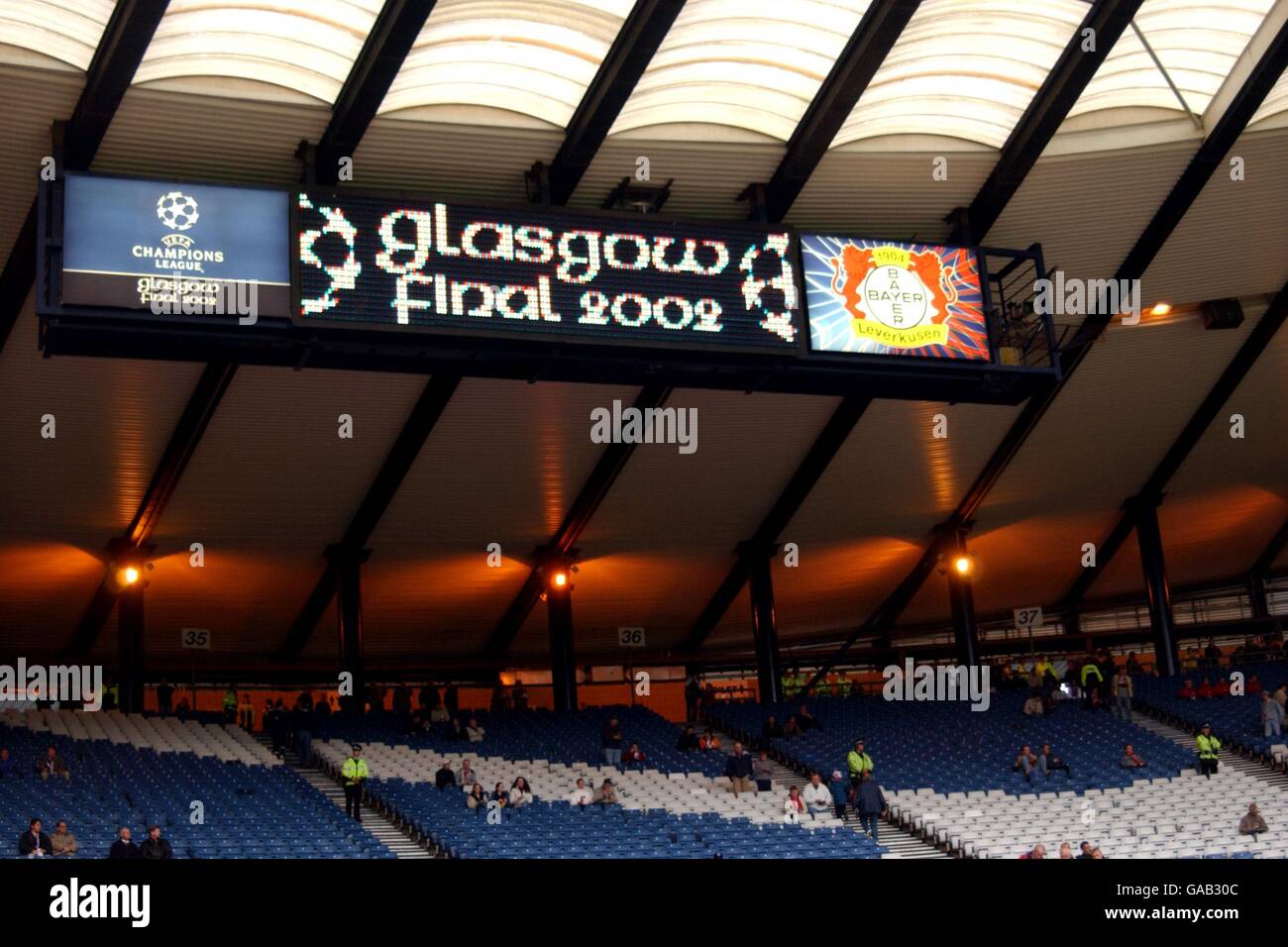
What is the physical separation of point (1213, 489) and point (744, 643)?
481 inches

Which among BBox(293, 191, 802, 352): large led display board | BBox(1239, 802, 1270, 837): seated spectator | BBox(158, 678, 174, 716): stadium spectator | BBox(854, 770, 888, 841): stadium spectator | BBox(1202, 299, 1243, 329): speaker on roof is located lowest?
BBox(1239, 802, 1270, 837): seated spectator

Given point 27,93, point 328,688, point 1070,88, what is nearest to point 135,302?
point 27,93

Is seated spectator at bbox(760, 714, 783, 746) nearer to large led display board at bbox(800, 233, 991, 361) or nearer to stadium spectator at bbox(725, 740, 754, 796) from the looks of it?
stadium spectator at bbox(725, 740, 754, 796)

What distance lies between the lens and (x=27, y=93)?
61.2 ft

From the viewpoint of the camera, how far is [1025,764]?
91.0ft

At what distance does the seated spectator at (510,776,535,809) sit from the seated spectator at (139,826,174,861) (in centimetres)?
660

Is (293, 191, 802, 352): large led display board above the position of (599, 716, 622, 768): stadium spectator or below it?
above

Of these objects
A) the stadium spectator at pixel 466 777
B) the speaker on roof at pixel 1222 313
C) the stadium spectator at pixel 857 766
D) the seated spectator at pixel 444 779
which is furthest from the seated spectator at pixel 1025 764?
the seated spectator at pixel 444 779

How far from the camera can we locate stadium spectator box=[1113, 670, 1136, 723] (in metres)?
32.2

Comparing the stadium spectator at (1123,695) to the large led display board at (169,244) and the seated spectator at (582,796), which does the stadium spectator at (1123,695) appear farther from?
the large led display board at (169,244)

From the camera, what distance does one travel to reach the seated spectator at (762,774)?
2691cm

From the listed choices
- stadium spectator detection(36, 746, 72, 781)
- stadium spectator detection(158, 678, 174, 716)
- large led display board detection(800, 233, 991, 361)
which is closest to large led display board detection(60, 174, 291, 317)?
large led display board detection(800, 233, 991, 361)

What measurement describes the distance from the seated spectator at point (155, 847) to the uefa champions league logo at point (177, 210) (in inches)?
277

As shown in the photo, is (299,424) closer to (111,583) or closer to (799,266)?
(111,583)
